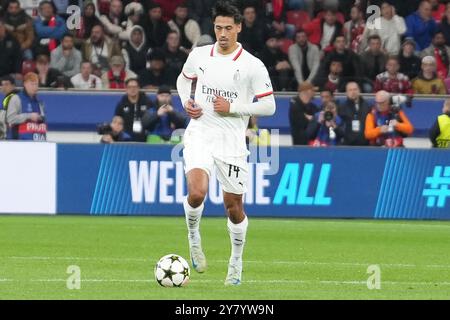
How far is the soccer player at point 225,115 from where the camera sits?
11797 mm

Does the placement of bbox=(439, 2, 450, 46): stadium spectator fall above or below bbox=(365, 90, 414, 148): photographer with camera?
above

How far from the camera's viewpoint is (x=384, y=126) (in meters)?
21.8

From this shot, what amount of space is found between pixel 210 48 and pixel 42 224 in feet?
25.0

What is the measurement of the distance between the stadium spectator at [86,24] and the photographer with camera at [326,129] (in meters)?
5.60

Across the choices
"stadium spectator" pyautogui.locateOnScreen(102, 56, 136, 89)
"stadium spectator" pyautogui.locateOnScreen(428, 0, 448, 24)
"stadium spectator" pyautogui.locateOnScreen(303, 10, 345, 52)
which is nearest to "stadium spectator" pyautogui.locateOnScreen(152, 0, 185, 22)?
"stadium spectator" pyautogui.locateOnScreen(102, 56, 136, 89)

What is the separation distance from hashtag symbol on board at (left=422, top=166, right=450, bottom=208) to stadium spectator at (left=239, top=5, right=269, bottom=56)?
19.7 feet

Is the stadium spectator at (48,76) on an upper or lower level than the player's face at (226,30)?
lower

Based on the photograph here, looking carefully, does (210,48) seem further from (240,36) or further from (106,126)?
(240,36)

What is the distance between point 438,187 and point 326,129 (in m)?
2.47

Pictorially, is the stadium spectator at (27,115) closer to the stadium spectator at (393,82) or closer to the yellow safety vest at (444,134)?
the yellow safety vest at (444,134)

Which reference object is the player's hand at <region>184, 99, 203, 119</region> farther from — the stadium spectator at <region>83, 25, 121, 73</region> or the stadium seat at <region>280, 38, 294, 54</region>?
the stadium seat at <region>280, 38, 294, 54</region>

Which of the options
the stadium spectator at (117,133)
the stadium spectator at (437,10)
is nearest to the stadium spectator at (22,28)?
the stadium spectator at (117,133)

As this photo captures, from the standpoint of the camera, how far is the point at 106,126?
22.3 metres

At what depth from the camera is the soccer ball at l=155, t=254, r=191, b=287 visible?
11227mm
